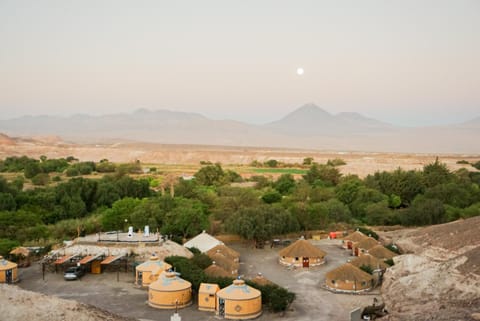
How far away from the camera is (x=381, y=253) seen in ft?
111

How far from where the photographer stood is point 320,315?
79.9ft

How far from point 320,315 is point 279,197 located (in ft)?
92.3

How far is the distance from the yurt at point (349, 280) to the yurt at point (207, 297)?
7.10 meters

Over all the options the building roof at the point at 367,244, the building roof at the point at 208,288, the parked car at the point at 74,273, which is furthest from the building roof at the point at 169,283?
the building roof at the point at 367,244

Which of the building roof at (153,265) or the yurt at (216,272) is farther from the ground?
the building roof at (153,265)

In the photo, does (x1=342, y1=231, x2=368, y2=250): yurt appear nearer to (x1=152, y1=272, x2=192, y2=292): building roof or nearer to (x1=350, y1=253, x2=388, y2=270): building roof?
(x1=350, y1=253, x2=388, y2=270): building roof

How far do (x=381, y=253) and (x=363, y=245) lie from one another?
8.70 ft

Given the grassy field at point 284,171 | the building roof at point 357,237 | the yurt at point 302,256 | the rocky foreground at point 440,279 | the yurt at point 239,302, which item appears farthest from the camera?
the grassy field at point 284,171

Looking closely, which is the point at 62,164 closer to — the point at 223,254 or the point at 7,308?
the point at 223,254

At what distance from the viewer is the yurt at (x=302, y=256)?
112 ft

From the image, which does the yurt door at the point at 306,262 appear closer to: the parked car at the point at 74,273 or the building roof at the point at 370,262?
the building roof at the point at 370,262

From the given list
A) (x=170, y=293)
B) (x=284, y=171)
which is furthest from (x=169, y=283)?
(x=284, y=171)

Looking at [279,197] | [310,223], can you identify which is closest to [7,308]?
[310,223]

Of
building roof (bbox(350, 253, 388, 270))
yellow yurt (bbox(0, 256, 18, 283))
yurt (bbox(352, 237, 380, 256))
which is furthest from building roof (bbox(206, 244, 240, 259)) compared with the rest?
yellow yurt (bbox(0, 256, 18, 283))
